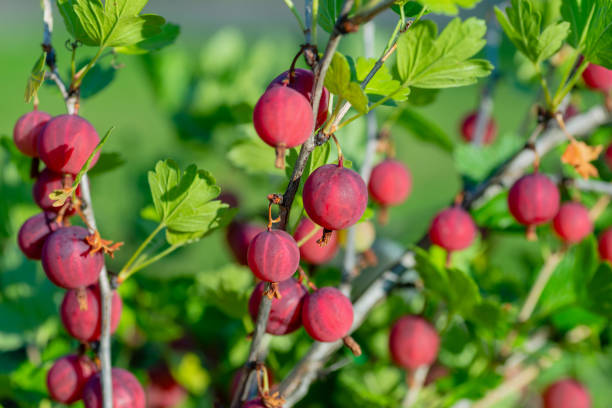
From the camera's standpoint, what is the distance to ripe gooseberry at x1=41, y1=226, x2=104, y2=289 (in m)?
0.55

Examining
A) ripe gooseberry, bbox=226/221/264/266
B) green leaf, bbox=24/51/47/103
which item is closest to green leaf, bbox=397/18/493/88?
green leaf, bbox=24/51/47/103

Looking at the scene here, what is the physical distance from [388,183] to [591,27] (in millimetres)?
397

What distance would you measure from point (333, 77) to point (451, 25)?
135mm

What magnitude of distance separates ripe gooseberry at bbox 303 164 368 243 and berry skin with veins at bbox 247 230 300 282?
0.12 feet

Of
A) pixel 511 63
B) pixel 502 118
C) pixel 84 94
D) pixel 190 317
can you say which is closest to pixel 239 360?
pixel 190 317

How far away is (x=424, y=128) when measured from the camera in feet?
3.14

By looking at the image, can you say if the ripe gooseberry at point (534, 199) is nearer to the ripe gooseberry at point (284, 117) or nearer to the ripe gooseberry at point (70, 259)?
the ripe gooseberry at point (284, 117)

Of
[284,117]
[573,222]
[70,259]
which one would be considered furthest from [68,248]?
[573,222]

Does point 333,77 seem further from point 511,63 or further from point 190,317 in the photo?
point 511,63

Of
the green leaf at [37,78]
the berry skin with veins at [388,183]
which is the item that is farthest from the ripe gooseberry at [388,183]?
the green leaf at [37,78]

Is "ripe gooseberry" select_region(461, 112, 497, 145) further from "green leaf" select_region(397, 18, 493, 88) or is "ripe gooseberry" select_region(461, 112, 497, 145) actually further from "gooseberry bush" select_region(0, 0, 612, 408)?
"green leaf" select_region(397, 18, 493, 88)

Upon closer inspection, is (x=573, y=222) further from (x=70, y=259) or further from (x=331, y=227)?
(x=70, y=259)

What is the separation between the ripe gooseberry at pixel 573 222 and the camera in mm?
893

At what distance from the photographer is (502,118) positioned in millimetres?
4574
